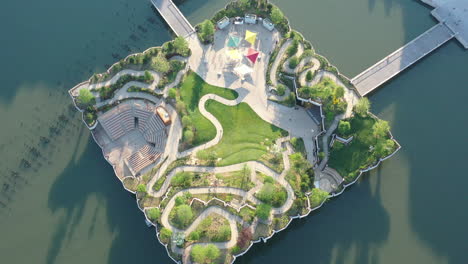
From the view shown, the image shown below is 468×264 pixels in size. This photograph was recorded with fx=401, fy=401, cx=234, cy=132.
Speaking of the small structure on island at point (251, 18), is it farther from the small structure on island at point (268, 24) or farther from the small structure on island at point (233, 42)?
the small structure on island at point (233, 42)

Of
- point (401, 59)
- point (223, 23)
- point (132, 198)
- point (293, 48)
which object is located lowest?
point (401, 59)

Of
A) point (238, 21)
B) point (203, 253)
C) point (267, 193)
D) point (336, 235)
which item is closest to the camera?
point (203, 253)

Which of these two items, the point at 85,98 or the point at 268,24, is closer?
the point at 85,98

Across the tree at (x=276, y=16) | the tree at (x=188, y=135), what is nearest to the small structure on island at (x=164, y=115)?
the tree at (x=188, y=135)

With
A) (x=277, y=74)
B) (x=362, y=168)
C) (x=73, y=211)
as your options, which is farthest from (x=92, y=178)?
(x=362, y=168)

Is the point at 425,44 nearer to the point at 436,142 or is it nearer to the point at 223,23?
the point at 436,142

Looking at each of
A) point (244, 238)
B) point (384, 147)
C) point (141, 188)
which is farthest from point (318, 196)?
point (141, 188)
